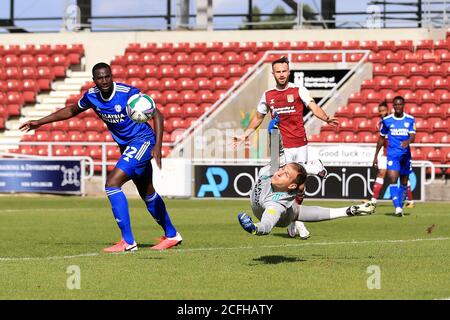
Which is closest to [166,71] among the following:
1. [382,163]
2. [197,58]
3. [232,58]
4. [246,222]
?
[197,58]

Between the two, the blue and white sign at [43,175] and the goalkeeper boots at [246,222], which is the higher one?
the goalkeeper boots at [246,222]

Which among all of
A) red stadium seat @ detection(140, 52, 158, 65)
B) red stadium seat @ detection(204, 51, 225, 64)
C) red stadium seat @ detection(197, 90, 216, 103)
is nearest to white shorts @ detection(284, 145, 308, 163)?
red stadium seat @ detection(197, 90, 216, 103)

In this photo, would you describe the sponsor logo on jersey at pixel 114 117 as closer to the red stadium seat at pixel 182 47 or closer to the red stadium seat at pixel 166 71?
the red stadium seat at pixel 166 71

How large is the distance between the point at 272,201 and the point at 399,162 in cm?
1057

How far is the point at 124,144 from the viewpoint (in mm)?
12836

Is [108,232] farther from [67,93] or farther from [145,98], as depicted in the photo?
[67,93]

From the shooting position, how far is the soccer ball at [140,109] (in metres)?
12.5

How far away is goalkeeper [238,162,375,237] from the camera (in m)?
10.6

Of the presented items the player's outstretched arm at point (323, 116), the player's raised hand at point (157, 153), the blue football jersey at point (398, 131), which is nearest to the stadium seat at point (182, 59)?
the blue football jersey at point (398, 131)

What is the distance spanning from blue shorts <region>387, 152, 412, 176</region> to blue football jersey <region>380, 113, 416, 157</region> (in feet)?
0.28

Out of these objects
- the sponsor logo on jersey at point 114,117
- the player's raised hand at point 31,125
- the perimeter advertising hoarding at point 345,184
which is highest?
the sponsor logo on jersey at point 114,117

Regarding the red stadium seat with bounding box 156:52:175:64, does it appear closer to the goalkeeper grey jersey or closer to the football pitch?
the football pitch

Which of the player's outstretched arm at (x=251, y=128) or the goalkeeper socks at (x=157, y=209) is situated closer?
the goalkeeper socks at (x=157, y=209)

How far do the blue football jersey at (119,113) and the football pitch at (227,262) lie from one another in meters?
1.37
